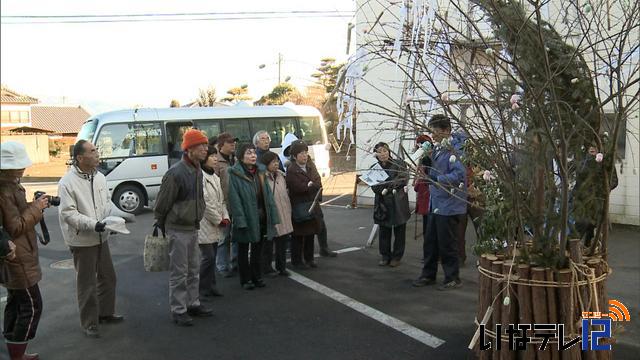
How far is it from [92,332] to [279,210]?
99.5 inches

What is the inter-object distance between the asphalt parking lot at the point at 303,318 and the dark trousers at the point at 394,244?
20 centimetres

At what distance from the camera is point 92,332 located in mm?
4801

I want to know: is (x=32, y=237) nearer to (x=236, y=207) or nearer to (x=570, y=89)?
(x=236, y=207)

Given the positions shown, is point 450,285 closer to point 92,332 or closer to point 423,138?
point 423,138

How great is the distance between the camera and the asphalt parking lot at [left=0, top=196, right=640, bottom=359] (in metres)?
4.47

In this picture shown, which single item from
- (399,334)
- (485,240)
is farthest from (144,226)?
(485,240)

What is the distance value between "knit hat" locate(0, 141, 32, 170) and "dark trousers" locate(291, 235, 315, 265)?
369 cm

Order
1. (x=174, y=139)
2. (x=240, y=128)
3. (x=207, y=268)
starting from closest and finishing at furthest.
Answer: (x=207, y=268), (x=174, y=139), (x=240, y=128)

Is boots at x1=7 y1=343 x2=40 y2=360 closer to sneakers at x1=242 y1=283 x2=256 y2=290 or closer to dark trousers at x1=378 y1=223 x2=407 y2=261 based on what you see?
sneakers at x1=242 y1=283 x2=256 y2=290

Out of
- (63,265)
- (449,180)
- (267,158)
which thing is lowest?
(63,265)

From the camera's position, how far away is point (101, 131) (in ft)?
43.4

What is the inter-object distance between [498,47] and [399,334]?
101 inches

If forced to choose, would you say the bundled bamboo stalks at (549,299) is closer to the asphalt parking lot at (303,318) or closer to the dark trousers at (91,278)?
the asphalt parking lot at (303,318)

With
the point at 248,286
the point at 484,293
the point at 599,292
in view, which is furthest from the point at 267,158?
the point at 599,292
